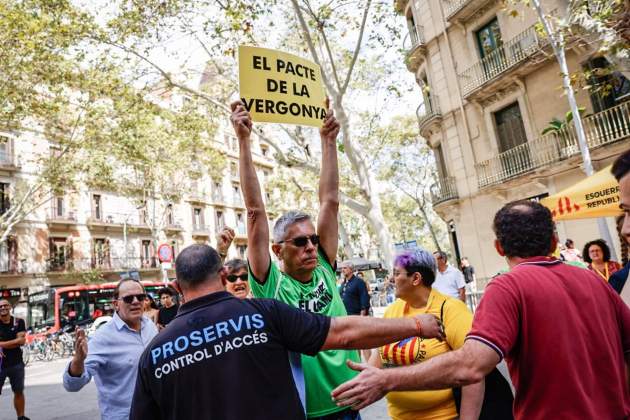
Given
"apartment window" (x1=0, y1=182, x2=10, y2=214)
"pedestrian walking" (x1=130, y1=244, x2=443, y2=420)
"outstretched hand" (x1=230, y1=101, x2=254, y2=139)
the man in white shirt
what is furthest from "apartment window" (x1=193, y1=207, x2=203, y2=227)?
"pedestrian walking" (x1=130, y1=244, x2=443, y2=420)

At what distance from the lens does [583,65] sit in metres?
14.9

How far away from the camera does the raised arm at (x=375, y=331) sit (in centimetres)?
190

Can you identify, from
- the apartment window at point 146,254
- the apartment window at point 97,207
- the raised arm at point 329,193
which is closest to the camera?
the raised arm at point 329,193

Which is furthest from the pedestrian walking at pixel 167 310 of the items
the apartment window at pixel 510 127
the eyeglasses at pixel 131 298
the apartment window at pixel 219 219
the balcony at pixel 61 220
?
the apartment window at pixel 219 219

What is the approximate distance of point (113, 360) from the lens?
11.4ft

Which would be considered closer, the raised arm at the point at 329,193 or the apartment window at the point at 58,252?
the raised arm at the point at 329,193

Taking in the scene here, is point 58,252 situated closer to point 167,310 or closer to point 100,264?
point 100,264

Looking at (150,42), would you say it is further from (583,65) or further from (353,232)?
(353,232)

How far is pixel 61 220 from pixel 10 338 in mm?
28290

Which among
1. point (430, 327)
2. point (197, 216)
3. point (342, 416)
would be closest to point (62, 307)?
point (197, 216)

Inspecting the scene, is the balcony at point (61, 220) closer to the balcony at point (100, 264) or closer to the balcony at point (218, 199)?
the balcony at point (100, 264)

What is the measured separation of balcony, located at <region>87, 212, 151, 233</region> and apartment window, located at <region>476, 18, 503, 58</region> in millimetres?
25951

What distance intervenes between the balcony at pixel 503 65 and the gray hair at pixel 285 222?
14.8 metres

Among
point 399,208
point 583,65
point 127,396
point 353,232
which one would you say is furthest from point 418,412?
point 353,232
